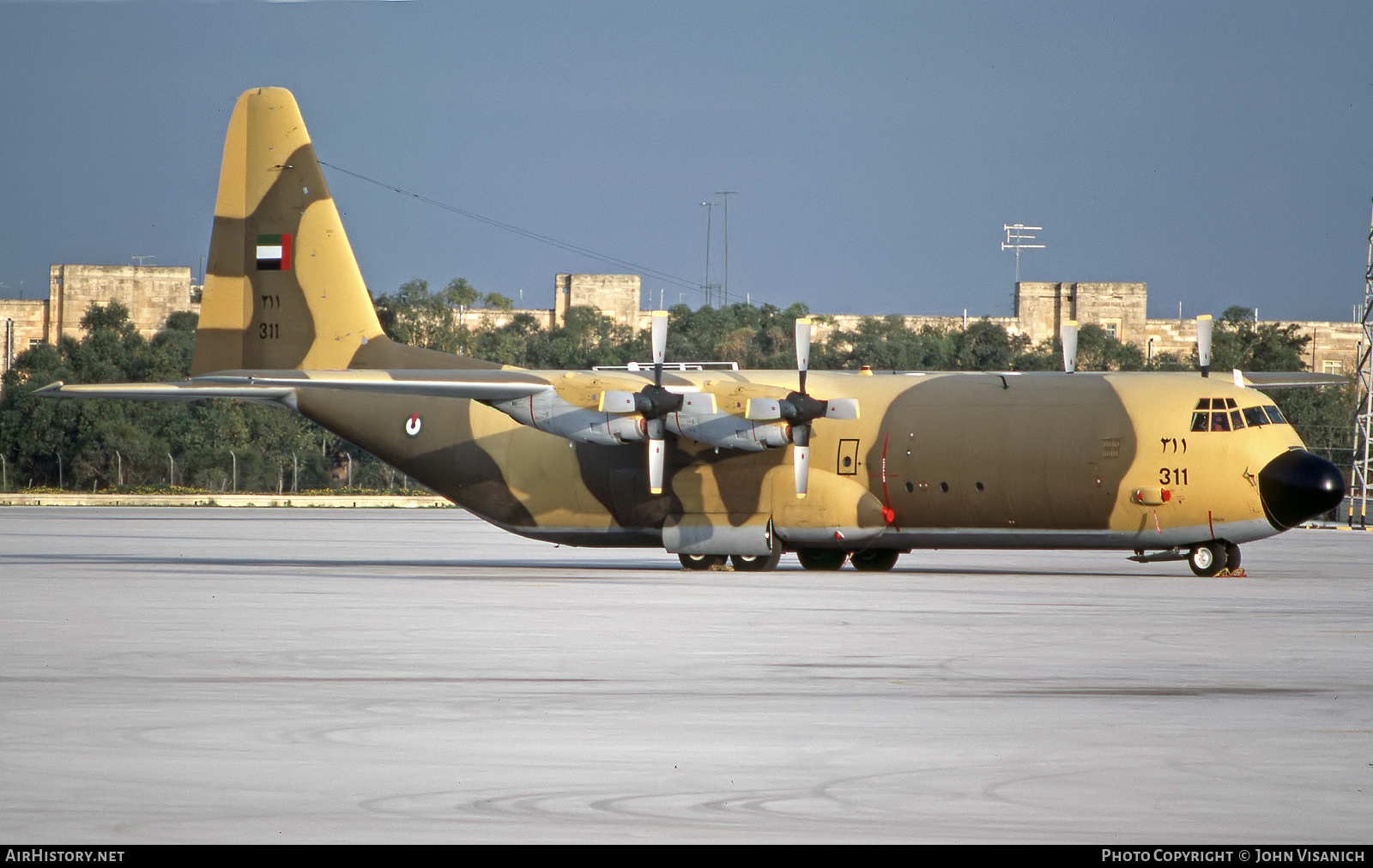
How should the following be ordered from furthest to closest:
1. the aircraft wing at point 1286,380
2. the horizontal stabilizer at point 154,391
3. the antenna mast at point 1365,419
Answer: the antenna mast at point 1365,419 < the aircraft wing at point 1286,380 < the horizontal stabilizer at point 154,391

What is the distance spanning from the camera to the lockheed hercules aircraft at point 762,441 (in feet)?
81.9

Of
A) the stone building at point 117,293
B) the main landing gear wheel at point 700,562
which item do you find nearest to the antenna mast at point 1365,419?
the main landing gear wheel at point 700,562

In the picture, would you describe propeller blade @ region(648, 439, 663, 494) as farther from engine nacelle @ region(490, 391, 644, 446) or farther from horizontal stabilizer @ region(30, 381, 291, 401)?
horizontal stabilizer @ region(30, 381, 291, 401)

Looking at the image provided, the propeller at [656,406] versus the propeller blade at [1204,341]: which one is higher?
the propeller blade at [1204,341]

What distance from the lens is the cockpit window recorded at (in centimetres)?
2488

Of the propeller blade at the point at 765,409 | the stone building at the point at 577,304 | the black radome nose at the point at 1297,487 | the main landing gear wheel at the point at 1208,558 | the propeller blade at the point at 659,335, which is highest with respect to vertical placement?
the stone building at the point at 577,304

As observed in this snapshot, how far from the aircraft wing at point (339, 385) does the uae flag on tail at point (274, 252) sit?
3.73m

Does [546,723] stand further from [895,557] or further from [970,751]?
[895,557]

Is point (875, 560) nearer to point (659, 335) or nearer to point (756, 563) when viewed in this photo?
point (756, 563)

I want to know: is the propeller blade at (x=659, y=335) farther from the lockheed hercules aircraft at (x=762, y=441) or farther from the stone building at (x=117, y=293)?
the stone building at (x=117, y=293)

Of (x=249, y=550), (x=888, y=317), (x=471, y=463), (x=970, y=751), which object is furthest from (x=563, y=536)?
(x=888, y=317)

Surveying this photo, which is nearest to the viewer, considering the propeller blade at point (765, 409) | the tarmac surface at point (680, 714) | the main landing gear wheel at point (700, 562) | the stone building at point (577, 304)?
the tarmac surface at point (680, 714)

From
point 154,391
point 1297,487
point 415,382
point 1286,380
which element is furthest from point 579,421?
point 1286,380

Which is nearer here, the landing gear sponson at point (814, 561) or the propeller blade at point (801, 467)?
the propeller blade at point (801, 467)
